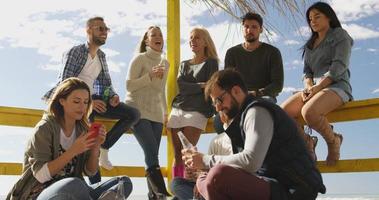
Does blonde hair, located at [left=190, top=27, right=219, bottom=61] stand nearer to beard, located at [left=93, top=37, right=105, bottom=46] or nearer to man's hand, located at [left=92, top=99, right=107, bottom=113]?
beard, located at [left=93, top=37, right=105, bottom=46]

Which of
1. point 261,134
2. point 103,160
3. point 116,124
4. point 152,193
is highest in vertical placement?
point 261,134

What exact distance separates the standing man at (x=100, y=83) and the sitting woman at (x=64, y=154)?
3.65 ft

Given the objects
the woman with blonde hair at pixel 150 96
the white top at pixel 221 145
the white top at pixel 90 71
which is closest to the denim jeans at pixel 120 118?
the woman with blonde hair at pixel 150 96

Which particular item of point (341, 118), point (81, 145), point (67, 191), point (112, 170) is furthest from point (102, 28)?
point (341, 118)

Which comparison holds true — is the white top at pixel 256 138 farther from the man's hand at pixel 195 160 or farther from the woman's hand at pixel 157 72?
the woman's hand at pixel 157 72

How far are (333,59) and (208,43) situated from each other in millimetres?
1078

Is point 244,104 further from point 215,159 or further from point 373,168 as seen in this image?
point 373,168

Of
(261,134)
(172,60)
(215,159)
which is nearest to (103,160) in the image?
(172,60)

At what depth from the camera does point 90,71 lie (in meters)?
4.07

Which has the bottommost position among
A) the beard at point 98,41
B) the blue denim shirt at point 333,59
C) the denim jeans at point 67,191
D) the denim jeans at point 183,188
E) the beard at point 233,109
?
the denim jeans at point 183,188

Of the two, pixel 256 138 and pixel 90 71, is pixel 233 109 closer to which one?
pixel 256 138

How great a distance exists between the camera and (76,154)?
268 cm

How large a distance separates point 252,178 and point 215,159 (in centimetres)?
23

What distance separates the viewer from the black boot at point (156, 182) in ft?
13.3
